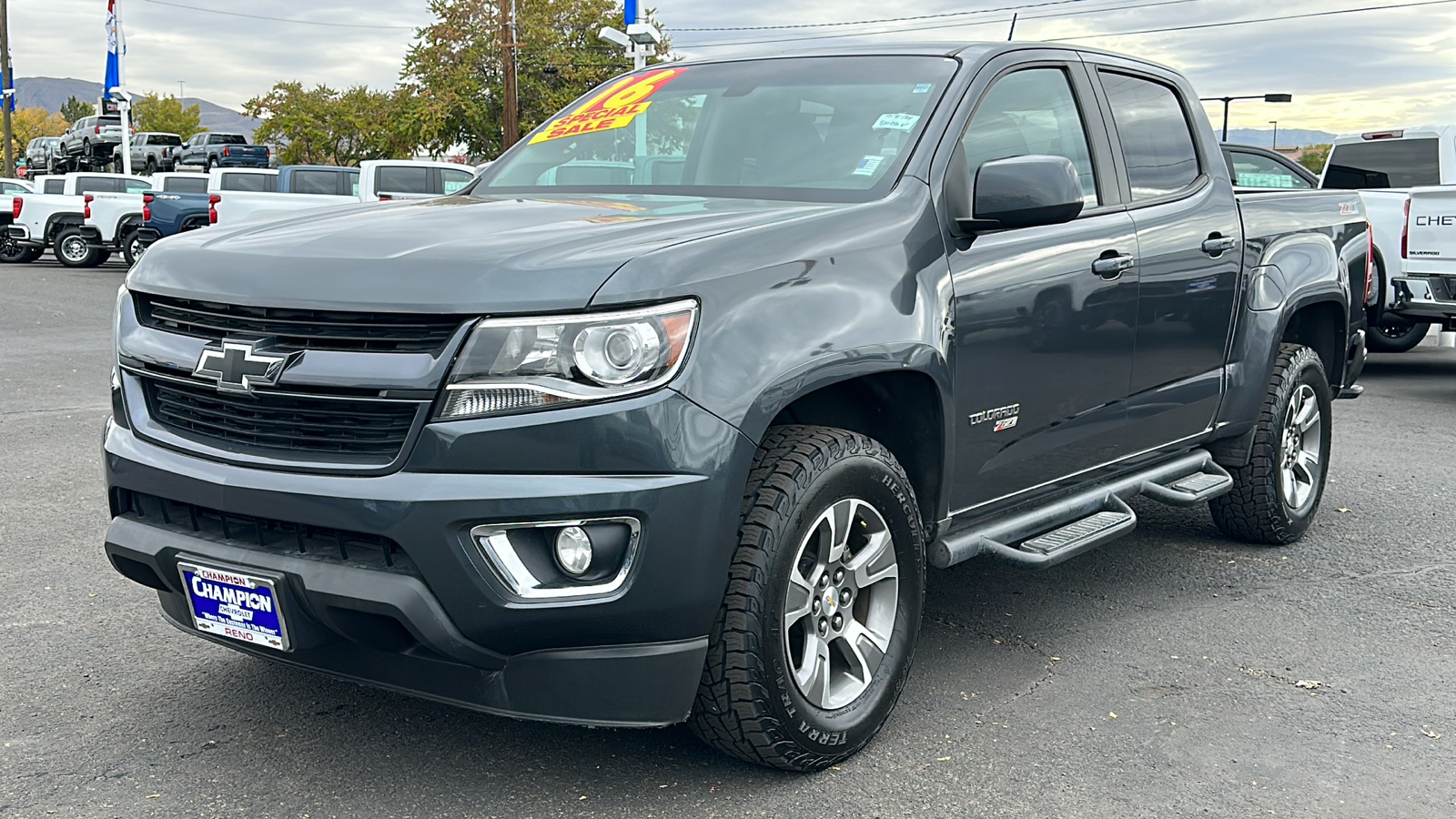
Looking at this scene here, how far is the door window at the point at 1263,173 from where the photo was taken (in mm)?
12406

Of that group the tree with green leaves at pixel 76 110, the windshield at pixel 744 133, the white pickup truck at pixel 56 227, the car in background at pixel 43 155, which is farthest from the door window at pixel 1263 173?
the tree with green leaves at pixel 76 110

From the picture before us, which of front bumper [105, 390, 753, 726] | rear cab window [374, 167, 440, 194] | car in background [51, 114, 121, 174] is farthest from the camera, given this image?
car in background [51, 114, 121, 174]

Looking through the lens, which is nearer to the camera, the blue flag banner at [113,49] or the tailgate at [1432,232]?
the tailgate at [1432,232]

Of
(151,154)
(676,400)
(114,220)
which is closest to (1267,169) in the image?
(676,400)

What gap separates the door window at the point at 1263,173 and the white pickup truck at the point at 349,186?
1121 cm

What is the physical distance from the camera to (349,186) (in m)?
24.6

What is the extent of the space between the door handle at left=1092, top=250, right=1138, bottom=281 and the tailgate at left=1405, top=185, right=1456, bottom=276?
6.96m

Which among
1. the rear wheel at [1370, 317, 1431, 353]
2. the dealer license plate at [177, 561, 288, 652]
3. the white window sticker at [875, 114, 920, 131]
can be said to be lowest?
the rear wheel at [1370, 317, 1431, 353]

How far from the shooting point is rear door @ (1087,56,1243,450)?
15.1ft

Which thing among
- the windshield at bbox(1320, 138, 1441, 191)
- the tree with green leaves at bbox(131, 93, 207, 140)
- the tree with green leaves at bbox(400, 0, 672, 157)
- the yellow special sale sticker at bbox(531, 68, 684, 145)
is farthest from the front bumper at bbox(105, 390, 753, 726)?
the tree with green leaves at bbox(131, 93, 207, 140)

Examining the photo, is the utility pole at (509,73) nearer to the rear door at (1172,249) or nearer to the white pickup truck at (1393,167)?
the white pickup truck at (1393,167)

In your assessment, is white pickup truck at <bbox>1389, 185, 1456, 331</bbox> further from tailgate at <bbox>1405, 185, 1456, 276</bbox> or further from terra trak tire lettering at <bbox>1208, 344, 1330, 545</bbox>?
terra trak tire lettering at <bbox>1208, 344, 1330, 545</bbox>

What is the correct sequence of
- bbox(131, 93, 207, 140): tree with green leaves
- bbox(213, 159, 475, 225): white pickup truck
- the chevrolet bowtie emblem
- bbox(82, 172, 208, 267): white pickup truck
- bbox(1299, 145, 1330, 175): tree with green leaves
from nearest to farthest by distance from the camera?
1. the chevrolet bowtie emblem
2. bbox(1299, 145, 1330, 175): tree with green leaves
3. bbox(213, 159, 475, 225): white pickup truck
4. bbox(82, 172, 208, 267): white pickup truck
5. bbox(131, 93, 207, 140): tree with green leaves

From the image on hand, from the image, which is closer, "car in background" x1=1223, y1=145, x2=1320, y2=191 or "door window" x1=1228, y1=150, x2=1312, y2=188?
"car in background" x1=1223, y1=145, x2=1320, y2=191
